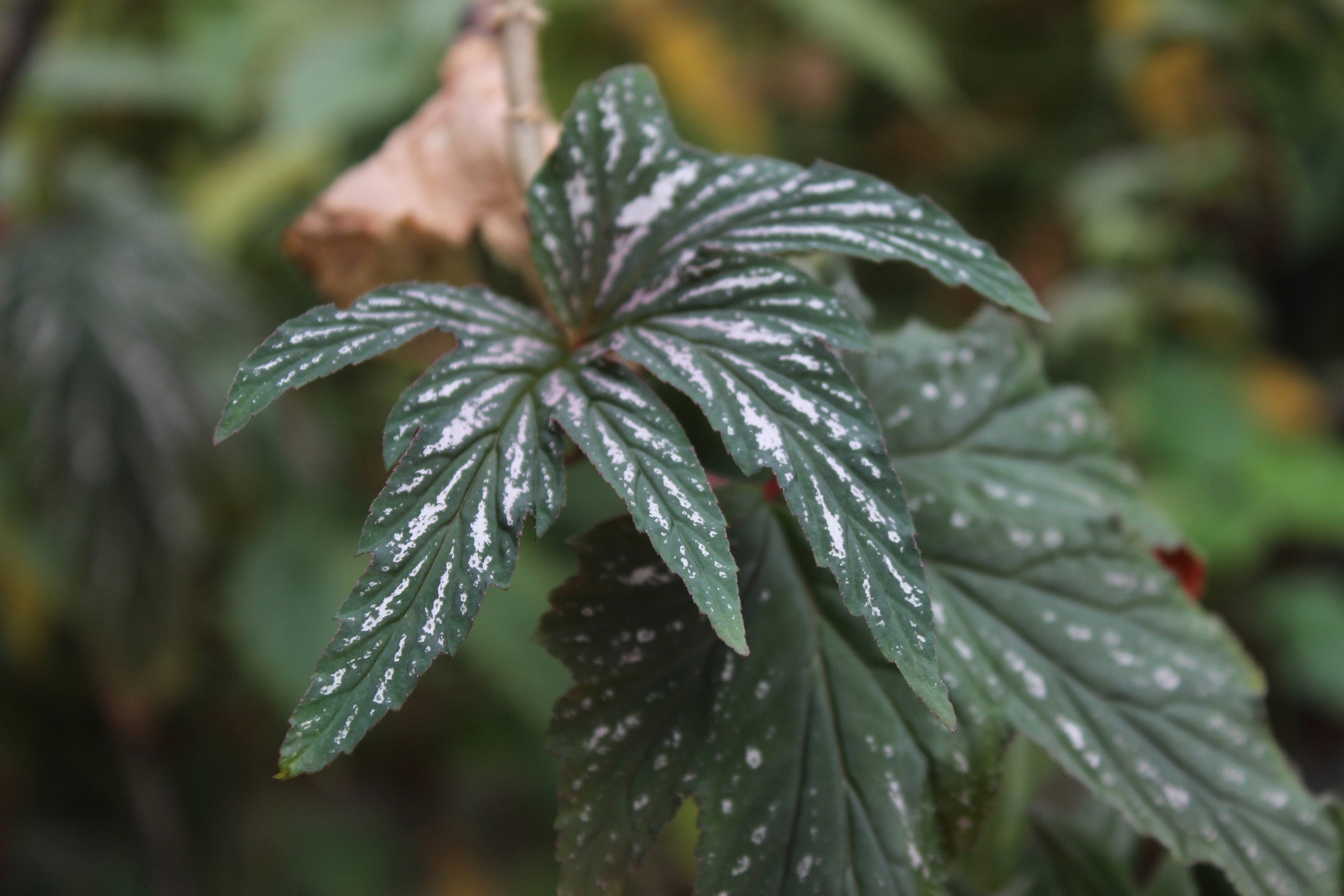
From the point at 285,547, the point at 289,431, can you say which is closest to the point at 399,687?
the point at 285,547

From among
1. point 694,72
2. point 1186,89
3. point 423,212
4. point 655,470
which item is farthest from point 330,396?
point 1186,89

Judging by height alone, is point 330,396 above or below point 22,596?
above

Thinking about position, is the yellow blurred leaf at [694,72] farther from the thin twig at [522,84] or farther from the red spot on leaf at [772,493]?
the red spot on leaf at [772,493]

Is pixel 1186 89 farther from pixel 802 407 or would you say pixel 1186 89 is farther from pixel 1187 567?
pixel 802 407

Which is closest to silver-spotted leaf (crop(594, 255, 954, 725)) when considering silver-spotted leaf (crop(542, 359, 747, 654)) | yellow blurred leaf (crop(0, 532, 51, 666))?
silver-spotted leaf (crop(542, 359, 747, 654))

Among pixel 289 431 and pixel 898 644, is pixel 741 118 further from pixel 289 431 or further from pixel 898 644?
pixel 898 644

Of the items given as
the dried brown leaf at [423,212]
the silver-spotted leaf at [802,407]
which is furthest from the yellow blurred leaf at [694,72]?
the silver-spotted leaf at [802,407]
